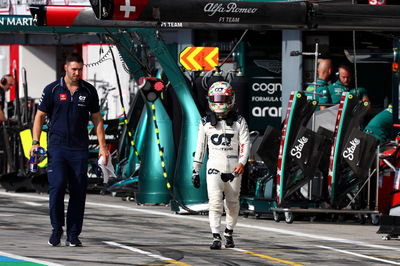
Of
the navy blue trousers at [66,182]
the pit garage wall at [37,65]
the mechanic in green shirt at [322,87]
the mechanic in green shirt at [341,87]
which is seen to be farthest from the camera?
the pit garage wall at [37,65]

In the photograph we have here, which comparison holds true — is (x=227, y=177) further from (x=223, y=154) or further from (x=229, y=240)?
(x=229, y=240)

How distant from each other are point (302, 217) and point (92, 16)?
424 cm

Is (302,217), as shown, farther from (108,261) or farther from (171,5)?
(108,261)

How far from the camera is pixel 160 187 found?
20.7 meters

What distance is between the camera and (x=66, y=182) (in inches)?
556

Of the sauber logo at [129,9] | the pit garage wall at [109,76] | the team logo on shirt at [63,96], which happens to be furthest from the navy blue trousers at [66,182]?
the pit garage wall at [109,76]

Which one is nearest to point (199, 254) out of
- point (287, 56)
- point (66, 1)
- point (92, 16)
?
point (92, 16)

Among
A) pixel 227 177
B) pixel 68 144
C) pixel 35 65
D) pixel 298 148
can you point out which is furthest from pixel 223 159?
pixel 35 65

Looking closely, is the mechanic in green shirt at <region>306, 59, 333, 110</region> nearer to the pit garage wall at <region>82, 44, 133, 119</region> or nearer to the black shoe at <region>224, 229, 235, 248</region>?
the black shoe at <region>224, 229, 235, 248</region>

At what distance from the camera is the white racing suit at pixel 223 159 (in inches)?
575

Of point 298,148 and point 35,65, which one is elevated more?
point 35,65

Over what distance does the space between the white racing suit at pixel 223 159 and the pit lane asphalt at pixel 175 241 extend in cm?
43

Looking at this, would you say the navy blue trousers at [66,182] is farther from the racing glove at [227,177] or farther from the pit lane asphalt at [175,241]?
the racing glove at [227,177]

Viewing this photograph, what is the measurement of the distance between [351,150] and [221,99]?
164 inches
